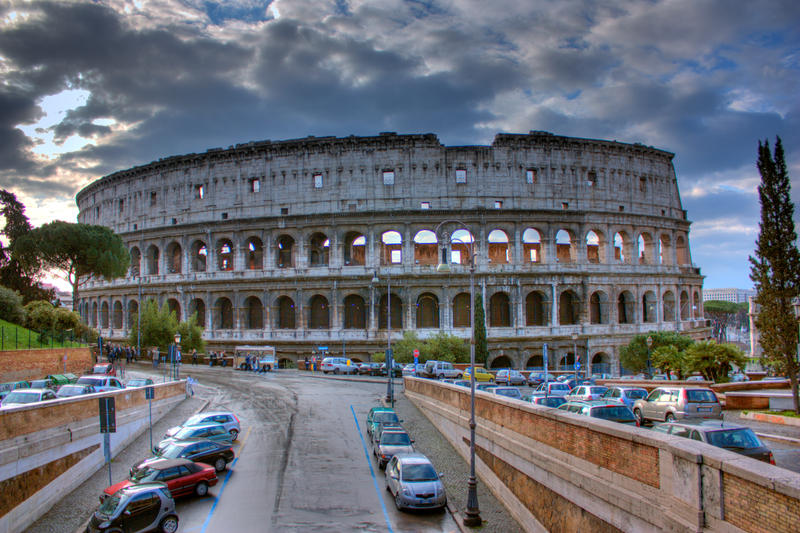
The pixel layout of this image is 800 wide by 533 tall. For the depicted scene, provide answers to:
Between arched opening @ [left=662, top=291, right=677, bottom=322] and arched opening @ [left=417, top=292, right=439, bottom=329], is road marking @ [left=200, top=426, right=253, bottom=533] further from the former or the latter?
arched opening @ [left=662, top=291, right=677, bottom=322]

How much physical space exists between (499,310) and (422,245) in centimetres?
959

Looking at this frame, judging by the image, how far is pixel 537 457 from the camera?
577 inches

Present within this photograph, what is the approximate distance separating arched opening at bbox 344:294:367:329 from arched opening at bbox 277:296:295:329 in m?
5.45

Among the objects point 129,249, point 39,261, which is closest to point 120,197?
point 129,249

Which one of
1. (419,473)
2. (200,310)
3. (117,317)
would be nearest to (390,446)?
(419,473)

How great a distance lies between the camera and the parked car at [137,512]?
13445 millimetres

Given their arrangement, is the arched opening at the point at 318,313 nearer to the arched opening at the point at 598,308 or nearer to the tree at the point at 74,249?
the tree at the point at 74,249

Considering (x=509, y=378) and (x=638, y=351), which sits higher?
(x=638, y=351)

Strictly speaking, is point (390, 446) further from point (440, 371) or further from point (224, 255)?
point (224, 255)

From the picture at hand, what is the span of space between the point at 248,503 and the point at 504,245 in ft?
135

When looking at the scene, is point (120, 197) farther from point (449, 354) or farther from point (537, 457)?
point (537, 457)

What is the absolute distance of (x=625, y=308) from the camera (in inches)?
2149

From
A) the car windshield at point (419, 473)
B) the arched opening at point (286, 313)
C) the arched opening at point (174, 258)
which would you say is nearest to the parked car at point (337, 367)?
the arched opening at point (286, 313)

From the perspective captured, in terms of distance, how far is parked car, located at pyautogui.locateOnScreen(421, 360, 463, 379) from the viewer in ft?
131
